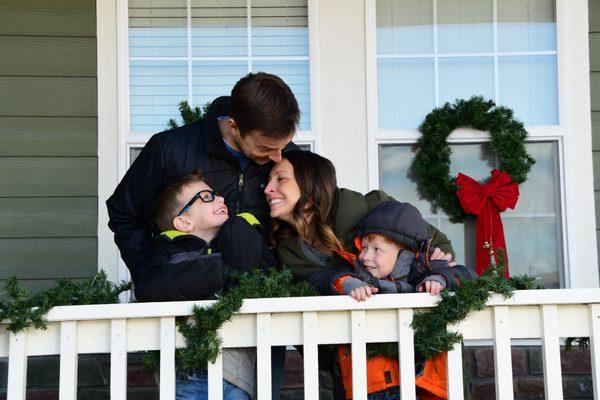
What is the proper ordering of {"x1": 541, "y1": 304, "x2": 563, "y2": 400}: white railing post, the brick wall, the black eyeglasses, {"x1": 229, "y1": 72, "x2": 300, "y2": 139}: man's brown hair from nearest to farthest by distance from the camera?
{"x1": 541, "y1": 304, "x2": 563, "y2": 400}: white railing post < {"x1": 229, "y1": 72, "x2": 300, "y2": 139}: man's brown hair < the black eyeglasses < the brick wall

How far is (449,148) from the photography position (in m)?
4.00

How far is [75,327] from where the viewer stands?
2184 mm

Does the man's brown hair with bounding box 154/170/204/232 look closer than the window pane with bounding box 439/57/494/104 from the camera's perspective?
Yes

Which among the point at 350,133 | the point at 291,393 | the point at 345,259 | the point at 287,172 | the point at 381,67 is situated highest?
the point at 381,67

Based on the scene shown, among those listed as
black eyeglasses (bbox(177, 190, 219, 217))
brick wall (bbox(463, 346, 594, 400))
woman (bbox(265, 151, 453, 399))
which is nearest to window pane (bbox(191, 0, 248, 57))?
woman (bbox(265, 151, 453, 399))

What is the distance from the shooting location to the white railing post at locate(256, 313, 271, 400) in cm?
218

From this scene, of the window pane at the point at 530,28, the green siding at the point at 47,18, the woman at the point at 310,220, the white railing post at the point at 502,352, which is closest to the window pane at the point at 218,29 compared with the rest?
the green siding at the point at 47,18

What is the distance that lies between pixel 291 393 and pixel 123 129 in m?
1.57

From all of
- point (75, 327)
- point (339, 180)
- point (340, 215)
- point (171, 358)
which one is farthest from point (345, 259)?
point (339, 180)

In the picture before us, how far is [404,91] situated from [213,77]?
1005 millimetres

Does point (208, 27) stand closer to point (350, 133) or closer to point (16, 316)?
point (350, 133)

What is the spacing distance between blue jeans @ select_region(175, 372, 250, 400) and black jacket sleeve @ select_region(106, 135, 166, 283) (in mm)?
450

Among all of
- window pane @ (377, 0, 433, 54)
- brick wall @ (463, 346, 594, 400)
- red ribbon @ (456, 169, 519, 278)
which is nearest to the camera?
brick wall @ (463, 346, 594, 400)

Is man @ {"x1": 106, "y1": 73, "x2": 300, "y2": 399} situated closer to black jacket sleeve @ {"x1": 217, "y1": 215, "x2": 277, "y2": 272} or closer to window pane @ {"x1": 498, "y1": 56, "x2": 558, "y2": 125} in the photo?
black jacket sleeve @ {"x1": 217, "y1": 215, "x2": 277, "y2": 272}
